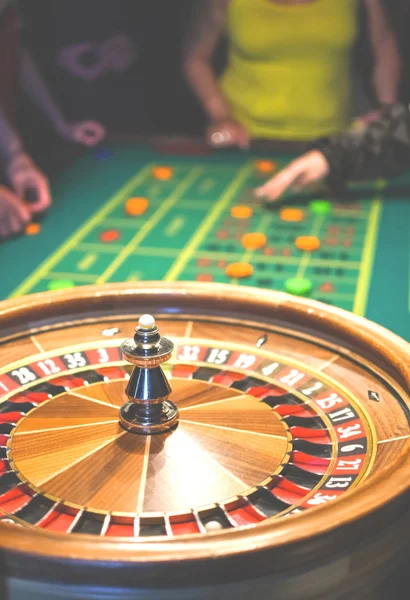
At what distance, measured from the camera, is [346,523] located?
110cm

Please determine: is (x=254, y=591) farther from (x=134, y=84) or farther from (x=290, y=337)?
(x=134, y=84)

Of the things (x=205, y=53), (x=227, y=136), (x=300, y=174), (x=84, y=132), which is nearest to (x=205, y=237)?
(x=300, y=174)

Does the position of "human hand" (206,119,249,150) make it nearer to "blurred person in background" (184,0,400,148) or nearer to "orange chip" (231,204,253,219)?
"blurred person in background" (184,0,400,148)

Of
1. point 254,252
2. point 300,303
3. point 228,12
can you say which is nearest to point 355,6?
point 228,12

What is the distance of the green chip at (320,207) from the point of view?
3.49m

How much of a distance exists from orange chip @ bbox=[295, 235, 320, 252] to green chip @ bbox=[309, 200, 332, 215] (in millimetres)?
412

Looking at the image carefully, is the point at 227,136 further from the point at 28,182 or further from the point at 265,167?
the point at 28,182

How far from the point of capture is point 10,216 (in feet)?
11.0

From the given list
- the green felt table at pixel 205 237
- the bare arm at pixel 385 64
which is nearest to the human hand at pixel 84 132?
the green felt table at pixel 205 237

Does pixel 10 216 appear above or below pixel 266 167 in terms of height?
below

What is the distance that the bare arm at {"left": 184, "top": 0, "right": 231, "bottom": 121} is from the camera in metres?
5.04

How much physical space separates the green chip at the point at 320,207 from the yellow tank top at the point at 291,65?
1276 millimetres

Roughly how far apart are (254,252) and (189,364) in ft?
4.28

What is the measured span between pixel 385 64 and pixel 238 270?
278 cm
